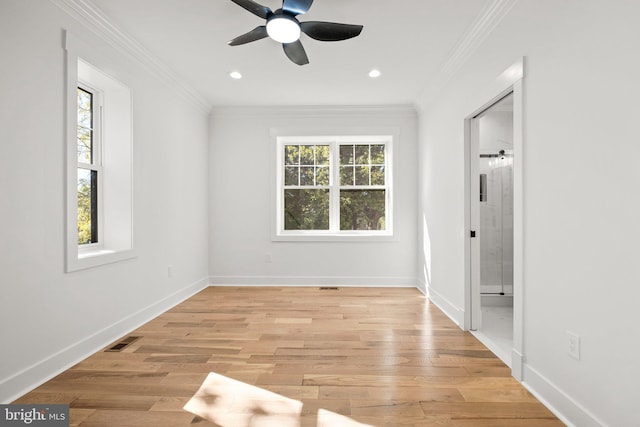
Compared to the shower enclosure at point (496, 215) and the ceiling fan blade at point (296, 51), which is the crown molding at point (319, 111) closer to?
the shower enclosure at point (496, 215)

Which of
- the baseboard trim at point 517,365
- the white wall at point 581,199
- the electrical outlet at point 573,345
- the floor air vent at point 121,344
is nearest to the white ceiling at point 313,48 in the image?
the white wall at point 581,199

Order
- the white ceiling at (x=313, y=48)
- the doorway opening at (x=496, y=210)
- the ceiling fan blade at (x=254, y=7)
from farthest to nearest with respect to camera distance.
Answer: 1. the doorway opening at (x=496, y=210)
2. the white ceiling at (x=313, y=48)
3. the ceiling fan blade at (x=254, y=7)

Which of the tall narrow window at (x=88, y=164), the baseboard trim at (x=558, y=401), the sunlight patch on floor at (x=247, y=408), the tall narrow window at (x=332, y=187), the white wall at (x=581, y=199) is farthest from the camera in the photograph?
the tall narrow window at (x=332, y=187)

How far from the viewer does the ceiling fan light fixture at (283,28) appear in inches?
88.8

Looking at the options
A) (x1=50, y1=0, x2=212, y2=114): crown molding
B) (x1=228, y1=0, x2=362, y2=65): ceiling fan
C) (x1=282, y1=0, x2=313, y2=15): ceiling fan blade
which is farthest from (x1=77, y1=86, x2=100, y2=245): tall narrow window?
(x1=282, y1=0, x2=313, y2=15): ceiling fan blade

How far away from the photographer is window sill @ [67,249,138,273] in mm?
2384

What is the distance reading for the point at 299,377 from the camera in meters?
2.21

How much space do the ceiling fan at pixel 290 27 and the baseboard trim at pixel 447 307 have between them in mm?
2621

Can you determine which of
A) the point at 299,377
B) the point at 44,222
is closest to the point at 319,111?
the point at 44,222

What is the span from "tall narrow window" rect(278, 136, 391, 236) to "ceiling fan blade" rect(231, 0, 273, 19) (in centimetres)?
288

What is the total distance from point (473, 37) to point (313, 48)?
4.52 ft

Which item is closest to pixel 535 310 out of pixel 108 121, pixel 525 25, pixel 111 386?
pixel 525 25

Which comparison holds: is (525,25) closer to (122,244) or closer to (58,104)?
(58,104)

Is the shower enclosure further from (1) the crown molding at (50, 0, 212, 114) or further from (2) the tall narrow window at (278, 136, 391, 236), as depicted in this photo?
(1) the crown molding at (50, 0, 212, 114)
